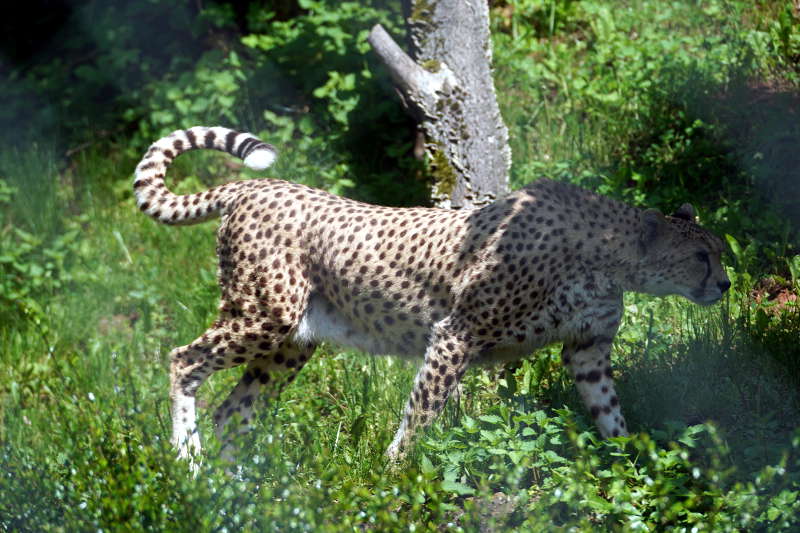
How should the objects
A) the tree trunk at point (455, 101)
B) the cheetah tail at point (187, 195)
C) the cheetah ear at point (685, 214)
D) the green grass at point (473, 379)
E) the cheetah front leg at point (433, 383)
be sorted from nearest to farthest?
the green grass at point (473, 379), the cheetah front leg at point (433, 383), the cheetah ear at point (685, 214), the cheetah tail at point (187, 195), the tree trunk at point (455, 101)

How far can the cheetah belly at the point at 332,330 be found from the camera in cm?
443

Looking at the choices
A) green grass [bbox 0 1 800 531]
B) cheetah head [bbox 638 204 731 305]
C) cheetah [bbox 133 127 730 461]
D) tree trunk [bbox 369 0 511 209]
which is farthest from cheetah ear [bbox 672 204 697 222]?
tree trunk [bbox 369 0 511 209]

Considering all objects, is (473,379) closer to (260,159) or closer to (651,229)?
(651,229)

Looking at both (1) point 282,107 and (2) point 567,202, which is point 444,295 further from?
(1) point 282,107

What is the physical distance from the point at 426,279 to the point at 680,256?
102cm

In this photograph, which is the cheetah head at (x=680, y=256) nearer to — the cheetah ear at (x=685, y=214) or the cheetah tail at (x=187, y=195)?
the cheetah ear at (x=685, y=214)

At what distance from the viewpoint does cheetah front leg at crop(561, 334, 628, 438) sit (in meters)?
4.18

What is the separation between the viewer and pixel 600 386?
13.8 feet

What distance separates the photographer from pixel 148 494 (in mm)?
3295

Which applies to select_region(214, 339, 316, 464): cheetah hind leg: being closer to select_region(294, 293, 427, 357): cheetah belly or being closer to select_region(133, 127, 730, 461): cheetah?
select_region(133, 127, 730, 461): cheetah

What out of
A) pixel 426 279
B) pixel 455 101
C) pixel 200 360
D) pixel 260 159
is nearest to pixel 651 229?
pixel 426 279

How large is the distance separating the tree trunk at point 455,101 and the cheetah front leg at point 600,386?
1600 mm

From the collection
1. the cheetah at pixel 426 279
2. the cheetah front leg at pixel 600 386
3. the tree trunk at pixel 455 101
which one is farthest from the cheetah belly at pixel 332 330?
the tree trunk at pixel 455 101

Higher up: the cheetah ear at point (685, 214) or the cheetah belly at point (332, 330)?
the cheetah ear at point (685, 214)
